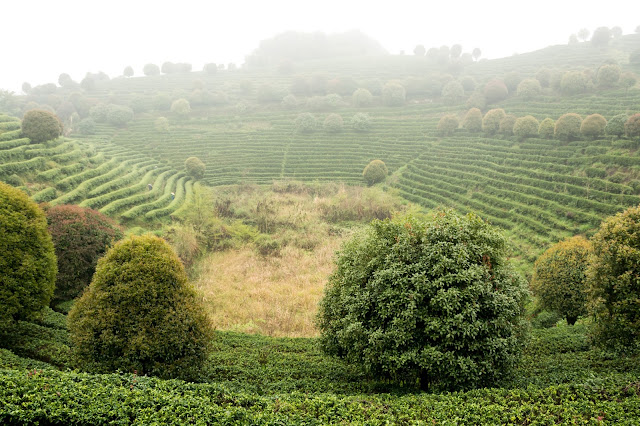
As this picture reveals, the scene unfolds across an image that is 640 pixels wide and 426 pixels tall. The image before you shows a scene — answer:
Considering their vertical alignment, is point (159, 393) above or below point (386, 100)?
below

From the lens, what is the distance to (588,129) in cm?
2775

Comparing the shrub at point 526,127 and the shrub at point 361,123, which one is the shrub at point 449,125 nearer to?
the shrub at point 526,127

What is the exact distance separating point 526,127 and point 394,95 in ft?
84.9

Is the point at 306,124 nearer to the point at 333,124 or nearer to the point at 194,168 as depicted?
the point at 333,124

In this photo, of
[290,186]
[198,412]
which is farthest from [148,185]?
[198,412]

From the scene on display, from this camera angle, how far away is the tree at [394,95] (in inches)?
2192

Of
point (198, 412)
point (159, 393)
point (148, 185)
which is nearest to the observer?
point (198, 412)

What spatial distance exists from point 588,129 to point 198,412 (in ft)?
108

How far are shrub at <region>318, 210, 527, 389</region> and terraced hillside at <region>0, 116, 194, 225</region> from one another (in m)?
18.6

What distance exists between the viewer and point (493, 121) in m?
37.6

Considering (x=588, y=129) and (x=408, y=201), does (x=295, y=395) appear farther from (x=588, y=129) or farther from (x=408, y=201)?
(x=588, y=129)

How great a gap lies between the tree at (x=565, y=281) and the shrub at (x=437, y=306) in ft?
19.4

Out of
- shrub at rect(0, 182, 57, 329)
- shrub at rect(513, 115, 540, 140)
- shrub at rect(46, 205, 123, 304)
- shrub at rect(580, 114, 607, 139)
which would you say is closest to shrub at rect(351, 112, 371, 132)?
shrub at rect(513, 115, 540, 140)

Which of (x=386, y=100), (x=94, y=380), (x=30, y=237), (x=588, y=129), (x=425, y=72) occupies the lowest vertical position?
(x=94, y=380)
